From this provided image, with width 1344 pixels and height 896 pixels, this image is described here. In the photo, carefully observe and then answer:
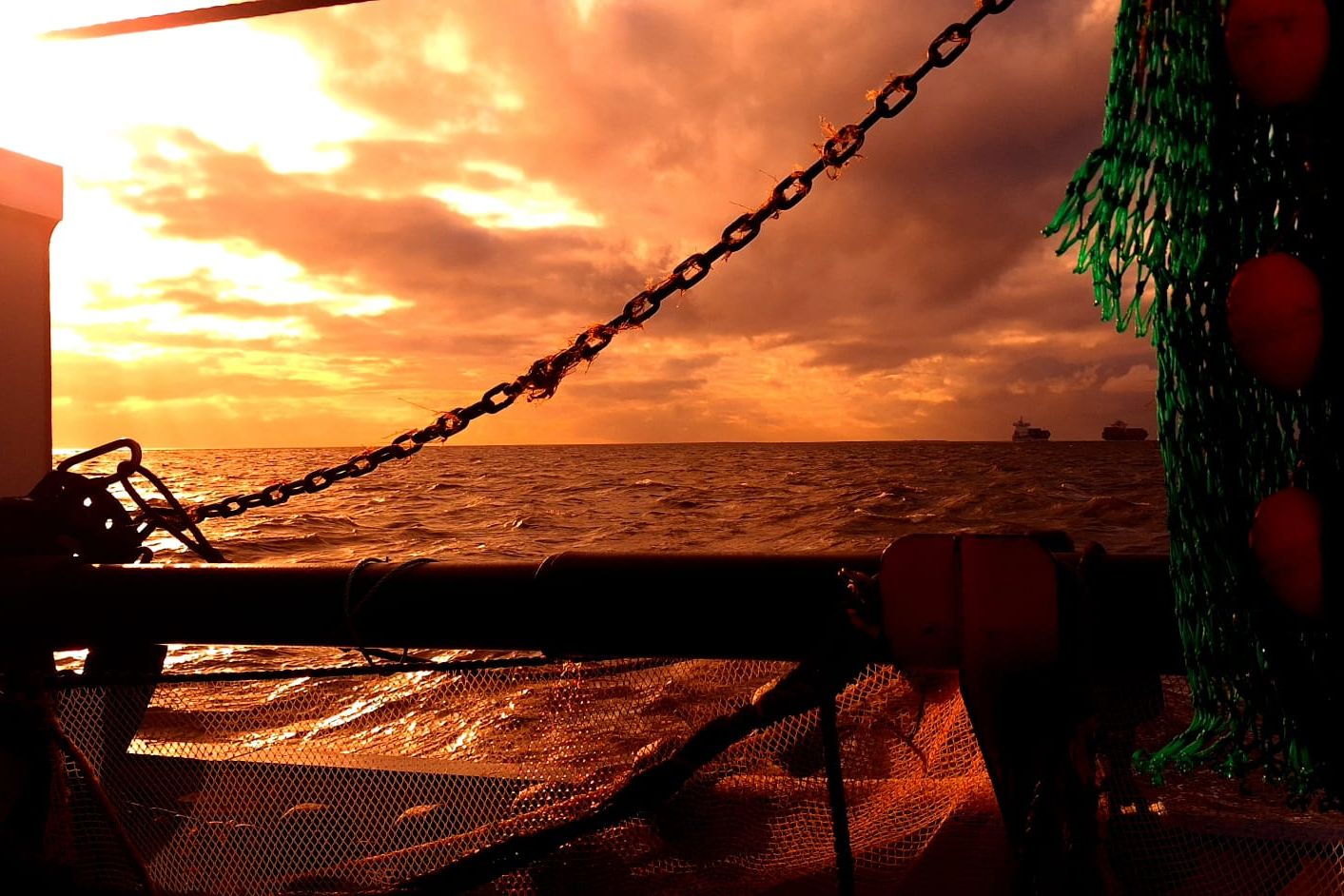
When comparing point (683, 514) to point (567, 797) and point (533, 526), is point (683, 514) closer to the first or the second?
point (533, 526)

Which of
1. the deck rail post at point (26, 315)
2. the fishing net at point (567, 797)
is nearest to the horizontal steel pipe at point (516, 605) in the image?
the fishing net at point (567, 797)

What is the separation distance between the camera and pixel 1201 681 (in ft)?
4.77

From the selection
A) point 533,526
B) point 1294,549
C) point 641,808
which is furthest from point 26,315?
point 533,526

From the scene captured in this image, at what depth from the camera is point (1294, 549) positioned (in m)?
1.25

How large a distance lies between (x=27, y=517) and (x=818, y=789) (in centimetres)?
231

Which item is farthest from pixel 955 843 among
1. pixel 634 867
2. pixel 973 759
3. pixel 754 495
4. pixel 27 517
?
pixel 754 495

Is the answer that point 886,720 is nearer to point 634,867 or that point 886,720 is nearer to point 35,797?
point 634,867

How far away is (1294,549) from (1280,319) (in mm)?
319

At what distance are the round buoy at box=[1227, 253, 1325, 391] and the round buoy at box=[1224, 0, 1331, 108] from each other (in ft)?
0.77

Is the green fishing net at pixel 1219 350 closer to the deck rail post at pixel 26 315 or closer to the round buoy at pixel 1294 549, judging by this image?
the round buoy at pixel 1294 549

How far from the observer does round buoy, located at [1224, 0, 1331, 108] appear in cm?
123

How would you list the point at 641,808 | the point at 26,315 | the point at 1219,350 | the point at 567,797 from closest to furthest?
the point at 1219,350, the point at 641,808, the point at 567,797, the point at 26,315

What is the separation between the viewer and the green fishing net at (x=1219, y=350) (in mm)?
1291

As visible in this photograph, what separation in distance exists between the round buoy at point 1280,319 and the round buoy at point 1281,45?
23 cm
